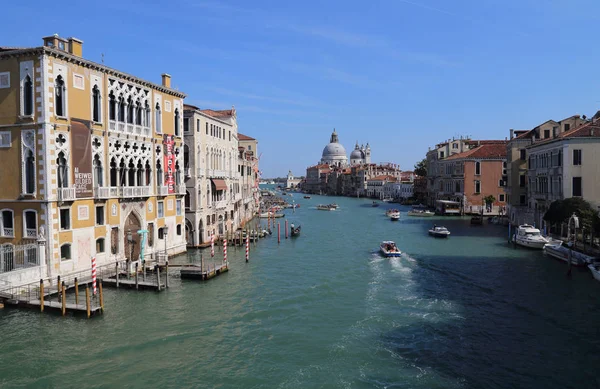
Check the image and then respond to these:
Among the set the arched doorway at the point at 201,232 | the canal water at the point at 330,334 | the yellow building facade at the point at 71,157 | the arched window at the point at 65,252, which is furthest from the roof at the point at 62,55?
the arched doorway at the point at 201,232

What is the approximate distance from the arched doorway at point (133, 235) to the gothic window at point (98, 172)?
2.69m

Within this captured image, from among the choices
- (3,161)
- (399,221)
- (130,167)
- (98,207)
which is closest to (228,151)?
(130,167)

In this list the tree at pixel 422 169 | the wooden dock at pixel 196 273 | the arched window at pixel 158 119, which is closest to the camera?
the wooden dock at pixel 196 273

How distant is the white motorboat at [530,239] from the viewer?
3073cm

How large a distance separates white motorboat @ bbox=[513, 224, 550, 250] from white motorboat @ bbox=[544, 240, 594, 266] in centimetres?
69

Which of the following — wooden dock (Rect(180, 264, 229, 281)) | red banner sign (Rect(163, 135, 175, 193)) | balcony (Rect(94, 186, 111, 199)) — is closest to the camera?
balcony (Rect(94, 186, 111, 199))

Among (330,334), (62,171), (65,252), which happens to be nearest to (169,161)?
(62,171)

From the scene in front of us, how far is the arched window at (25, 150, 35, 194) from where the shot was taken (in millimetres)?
19422

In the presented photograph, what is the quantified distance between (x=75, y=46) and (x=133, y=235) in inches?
370

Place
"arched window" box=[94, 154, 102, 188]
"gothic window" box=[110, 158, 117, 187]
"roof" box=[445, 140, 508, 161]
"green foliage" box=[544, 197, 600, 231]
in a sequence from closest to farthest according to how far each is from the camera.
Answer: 1. "arched window" box=[94, 154, 102, 188]
2. "gothic window" box=[110, 158, 117, 187]
3. "green foliage" box=[544, 197, 600, 231]
4. "roof" box=[445, 140, 508, 161]

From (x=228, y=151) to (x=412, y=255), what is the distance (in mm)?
17466

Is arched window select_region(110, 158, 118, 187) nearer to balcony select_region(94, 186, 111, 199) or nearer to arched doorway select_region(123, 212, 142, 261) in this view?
balcony select_region(94, 186, 111, 199)

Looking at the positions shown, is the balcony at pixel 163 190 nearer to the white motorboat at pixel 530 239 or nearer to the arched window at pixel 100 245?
the arched window at pixel 100 245

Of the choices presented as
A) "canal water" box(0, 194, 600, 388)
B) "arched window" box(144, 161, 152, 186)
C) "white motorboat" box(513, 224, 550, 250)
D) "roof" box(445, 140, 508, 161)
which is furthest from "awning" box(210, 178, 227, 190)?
"roof" box(445, 140, 508, 161)
